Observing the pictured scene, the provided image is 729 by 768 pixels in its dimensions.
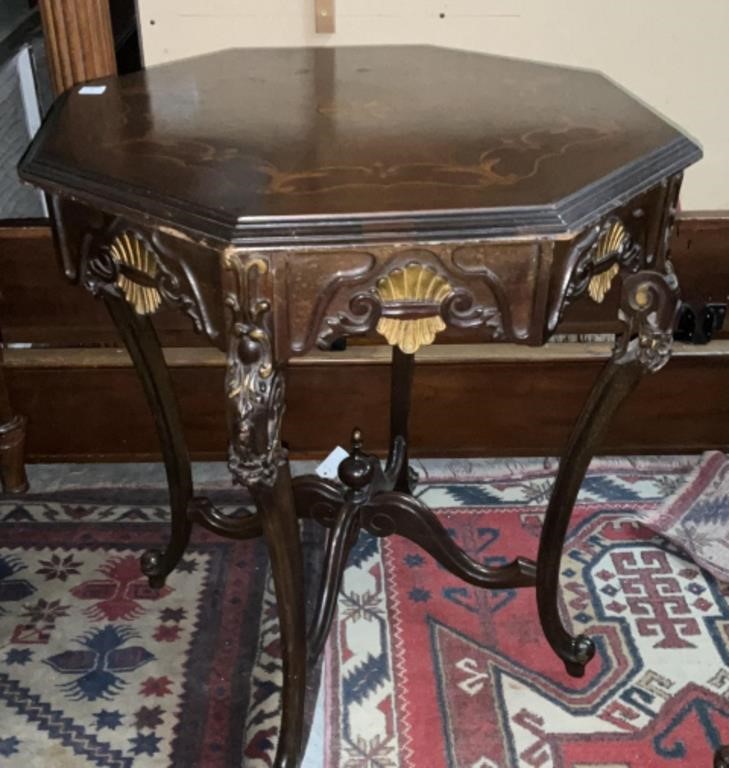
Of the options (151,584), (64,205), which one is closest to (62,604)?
(151,584)

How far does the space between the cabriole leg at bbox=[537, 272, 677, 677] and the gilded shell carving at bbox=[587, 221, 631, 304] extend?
27 millimetres

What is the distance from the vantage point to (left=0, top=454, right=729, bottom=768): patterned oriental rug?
46.8 inches

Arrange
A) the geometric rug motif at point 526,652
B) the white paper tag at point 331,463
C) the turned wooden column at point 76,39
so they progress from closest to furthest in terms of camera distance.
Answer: the geometric rug motif at point 526,652 < the turned wooden column at point 76,39 < the white paper tag at point 331,463

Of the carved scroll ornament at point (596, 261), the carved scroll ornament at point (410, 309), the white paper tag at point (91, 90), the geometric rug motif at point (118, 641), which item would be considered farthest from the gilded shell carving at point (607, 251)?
the geometric rug motif at point (118, 641)

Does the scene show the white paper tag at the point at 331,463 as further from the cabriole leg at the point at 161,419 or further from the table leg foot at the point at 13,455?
the table leg foot at the point at 13,455

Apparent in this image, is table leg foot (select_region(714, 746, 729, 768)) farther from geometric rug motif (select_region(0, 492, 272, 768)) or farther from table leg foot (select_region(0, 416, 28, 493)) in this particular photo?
table leg foot (select_region(0, 416, 28, 493))

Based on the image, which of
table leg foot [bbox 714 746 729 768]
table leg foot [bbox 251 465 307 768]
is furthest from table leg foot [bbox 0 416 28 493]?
table leg foot [bbox 714 746 729 768]

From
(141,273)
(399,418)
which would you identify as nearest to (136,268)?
(141,273)

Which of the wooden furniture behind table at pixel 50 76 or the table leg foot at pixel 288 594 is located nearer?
the table leg foot at pixel 288 594

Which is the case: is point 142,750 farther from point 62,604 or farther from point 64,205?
point 64,205

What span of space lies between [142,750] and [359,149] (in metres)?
0.79

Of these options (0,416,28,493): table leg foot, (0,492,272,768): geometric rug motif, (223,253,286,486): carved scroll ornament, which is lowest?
(0,492,272,768): geometric rug motif

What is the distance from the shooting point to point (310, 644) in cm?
121

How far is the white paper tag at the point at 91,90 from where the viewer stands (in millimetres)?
1069
